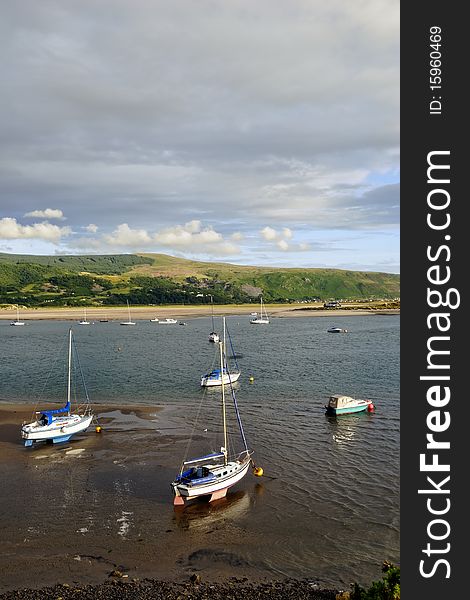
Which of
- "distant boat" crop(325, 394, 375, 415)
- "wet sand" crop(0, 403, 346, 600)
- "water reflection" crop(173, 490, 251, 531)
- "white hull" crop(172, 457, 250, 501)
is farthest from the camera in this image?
"distant boat" crop(325, 394, 375, 415)

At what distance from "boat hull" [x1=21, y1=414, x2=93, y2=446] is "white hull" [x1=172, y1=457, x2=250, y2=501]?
1480 cm

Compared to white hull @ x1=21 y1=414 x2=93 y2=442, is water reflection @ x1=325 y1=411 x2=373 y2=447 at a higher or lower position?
lower

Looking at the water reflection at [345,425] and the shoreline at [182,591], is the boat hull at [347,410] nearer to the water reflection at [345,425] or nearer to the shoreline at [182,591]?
the water reflection at [345,425]

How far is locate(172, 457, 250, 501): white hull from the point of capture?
2831 centimetres

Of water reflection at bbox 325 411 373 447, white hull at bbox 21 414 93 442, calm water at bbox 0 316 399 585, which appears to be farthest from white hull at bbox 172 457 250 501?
white hull at bbox 21 414 93 442

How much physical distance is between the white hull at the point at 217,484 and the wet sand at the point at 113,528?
786mm

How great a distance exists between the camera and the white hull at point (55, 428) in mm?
39062

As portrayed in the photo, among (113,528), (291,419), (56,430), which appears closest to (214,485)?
(113,528)

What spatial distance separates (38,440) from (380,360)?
55672 millimetres

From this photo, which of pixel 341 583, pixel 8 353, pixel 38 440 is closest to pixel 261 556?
pixel 341 583

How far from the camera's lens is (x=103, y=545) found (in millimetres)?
24109

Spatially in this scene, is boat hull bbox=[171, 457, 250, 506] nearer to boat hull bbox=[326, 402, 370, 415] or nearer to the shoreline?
the shoreline

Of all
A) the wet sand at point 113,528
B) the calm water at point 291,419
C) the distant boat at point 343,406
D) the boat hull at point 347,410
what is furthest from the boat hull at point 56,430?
the distant boat at point 343,406

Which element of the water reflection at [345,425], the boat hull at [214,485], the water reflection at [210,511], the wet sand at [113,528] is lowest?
the water reflection at [210,511]
